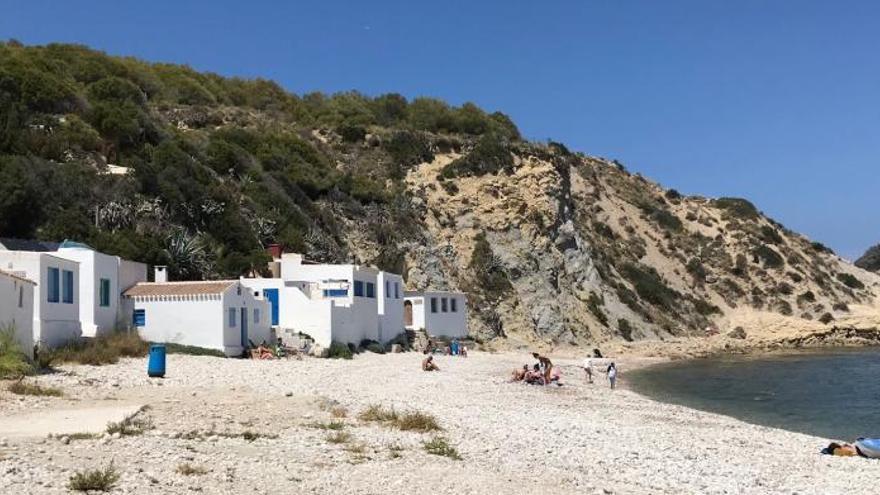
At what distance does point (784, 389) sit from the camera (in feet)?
107

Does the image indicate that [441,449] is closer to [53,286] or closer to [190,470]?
[190,470]

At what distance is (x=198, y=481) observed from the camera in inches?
366

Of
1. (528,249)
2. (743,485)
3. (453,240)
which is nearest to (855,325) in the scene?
(528,249)

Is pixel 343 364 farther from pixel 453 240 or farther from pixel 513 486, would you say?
pixel 453 240

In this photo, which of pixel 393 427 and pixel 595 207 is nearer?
pixel 393 427

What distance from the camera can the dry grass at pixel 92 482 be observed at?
28.0 ft

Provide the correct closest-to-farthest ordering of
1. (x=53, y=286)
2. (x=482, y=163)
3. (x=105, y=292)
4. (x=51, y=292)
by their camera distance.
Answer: (x=51, y=292)
(x=53, y=286)
(x=105, y=292)
(x=482, y=163)

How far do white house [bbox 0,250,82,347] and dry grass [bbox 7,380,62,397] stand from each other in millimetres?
6775

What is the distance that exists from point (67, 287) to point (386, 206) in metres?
32.5

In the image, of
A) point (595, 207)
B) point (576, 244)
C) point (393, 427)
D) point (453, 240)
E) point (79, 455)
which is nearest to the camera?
point (79, 455)

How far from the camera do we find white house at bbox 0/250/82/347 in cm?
2330

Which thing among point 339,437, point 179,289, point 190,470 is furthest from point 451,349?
A: point 190,470

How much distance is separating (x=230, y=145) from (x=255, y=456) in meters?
42.8

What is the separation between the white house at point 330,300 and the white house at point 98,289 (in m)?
6.86
